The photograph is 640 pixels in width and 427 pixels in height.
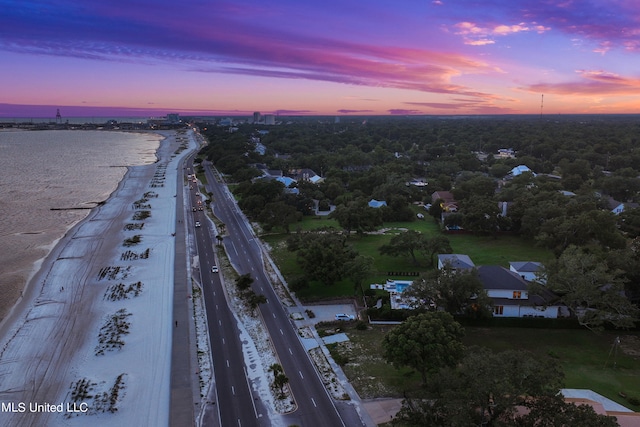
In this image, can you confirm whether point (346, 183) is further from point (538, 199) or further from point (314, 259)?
point (314, 259)

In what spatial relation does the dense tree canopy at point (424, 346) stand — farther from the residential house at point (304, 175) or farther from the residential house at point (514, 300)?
the residential house at point (304, 175)

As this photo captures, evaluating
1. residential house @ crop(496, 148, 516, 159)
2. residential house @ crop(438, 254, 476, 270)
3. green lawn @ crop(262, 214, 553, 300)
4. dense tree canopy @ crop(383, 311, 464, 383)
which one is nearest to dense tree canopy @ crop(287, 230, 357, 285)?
green lawn @ crop(262, 214, 553, 300)

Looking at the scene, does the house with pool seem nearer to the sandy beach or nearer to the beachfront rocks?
the sandy beach

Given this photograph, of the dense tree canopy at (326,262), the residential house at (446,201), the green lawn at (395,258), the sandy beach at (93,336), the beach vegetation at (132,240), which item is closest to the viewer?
the sandy beach at (93,336)

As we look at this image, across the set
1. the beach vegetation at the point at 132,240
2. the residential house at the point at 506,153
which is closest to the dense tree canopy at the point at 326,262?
the beach vegetation at the point at 132,240

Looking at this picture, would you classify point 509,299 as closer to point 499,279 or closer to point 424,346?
point 499,279

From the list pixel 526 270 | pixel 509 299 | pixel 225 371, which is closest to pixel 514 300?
pixel 509 299
